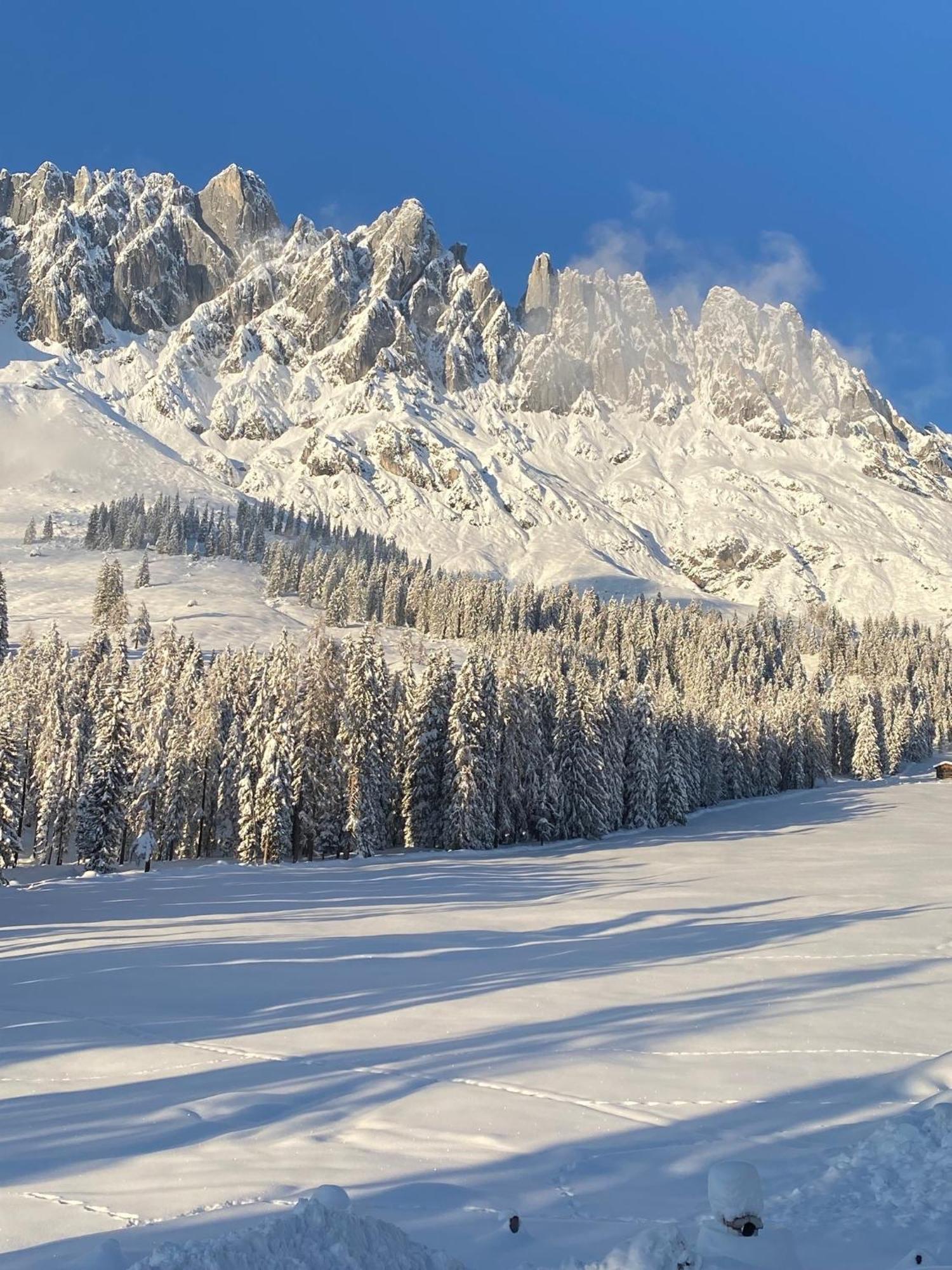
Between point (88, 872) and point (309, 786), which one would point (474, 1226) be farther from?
point (309, 786)

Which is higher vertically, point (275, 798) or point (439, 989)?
point (275, 798)

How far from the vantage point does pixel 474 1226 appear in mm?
6969

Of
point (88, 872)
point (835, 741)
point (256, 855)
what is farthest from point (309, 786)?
point (835, 741)

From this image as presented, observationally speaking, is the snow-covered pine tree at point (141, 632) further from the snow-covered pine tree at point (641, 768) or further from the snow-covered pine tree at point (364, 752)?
the snow-covered pine tree at point (364, 752)

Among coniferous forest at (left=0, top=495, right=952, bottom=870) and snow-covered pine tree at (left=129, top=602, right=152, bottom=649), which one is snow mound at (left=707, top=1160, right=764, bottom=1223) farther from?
snow-covered pine tree at (left=129, top=602, right=152, bottom=649)

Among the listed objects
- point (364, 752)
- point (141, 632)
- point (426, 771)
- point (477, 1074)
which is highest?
point (141, 632)

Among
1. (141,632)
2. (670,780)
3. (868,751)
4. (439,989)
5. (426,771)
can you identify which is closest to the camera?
(439,989)

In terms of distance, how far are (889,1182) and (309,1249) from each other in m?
5.33

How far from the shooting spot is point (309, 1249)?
18.1 ft

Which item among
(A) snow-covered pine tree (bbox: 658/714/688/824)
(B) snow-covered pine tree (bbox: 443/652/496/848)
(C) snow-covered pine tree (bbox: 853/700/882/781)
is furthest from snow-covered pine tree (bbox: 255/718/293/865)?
(C) snow-covered pine tree (bbox: 853/700/882/781)

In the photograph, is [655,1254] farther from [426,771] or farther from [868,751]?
Answer: [868,751]

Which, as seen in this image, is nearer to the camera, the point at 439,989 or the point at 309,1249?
the point at 309,1249

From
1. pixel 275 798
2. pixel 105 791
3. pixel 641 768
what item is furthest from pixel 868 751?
pixel 105 791

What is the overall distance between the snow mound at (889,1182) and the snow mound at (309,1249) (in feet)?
11.0
